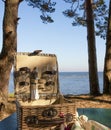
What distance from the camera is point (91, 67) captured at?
13.0 meters

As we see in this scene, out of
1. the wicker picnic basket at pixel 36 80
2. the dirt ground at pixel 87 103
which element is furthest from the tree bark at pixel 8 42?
the wicker picnic basket at pixel 36 80

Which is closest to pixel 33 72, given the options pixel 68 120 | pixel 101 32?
pixel 68 120

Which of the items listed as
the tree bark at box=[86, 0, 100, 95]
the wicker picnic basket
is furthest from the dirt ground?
the wicker picnic basket

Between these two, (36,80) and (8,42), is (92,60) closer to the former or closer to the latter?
(8,42)

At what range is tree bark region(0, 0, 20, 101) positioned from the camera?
8.77m

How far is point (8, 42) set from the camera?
8.92m

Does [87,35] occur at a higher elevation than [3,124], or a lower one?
higher

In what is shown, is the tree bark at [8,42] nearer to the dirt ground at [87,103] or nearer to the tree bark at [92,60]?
the dirt ground at [87,103]

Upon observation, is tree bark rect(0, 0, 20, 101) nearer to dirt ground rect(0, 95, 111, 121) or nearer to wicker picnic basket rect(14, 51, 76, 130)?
dirt ground rect(0, 95, 111, 121)

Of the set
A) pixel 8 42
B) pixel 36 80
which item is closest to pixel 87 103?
pixel 8 42

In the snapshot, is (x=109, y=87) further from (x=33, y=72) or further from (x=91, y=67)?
(x=33, y=72)

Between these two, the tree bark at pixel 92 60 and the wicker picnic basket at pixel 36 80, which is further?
the tree bark at pixel 92 60

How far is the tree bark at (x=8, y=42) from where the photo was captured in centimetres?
877

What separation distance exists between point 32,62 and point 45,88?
588 millimetres
